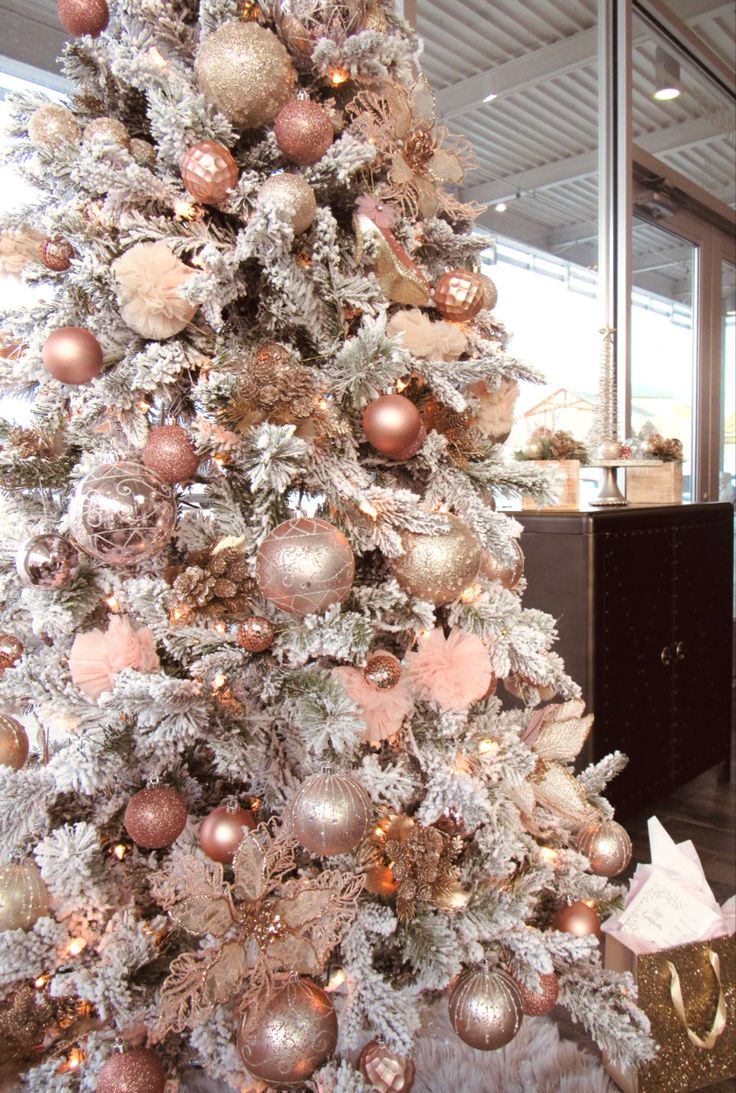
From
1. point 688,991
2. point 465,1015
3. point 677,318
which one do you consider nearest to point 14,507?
point 465,1015

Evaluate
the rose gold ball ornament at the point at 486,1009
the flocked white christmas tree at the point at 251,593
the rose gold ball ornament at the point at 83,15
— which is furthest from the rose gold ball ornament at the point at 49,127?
the rose gold ball ornament at the point at 486,1009

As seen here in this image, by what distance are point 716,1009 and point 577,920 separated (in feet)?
1.32

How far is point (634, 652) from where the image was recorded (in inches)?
83.9

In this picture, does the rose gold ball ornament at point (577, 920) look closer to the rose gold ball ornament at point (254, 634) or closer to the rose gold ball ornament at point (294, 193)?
the rose gold ball ornament at point (254, 634)

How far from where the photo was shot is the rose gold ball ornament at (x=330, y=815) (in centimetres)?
83

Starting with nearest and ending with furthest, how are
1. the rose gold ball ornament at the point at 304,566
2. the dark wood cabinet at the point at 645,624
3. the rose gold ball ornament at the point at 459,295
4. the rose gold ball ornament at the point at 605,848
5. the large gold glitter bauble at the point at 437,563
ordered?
the rose gold ball ornament at the point at 304,566 → the large gold glitter bauble at the point at 437,563 → the rose gold ball ornament at the point at 459,295 → the rose gold ball ornament at the point at 605,848 → the dark wood cabinet at the point at 645,624

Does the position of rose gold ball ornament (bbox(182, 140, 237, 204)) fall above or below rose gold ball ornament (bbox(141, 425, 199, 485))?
above

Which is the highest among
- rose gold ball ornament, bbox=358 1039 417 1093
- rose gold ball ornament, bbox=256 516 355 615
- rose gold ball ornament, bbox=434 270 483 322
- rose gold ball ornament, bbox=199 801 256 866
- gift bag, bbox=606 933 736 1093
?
rose gold ball ornament, bbox=434 270 483 322

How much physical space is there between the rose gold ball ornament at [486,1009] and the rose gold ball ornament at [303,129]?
3.44 feet

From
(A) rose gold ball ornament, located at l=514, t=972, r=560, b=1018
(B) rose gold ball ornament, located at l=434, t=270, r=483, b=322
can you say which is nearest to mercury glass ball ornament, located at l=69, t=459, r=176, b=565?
(B) rose gold ball ornament, located at l=434, t=270, r=483, b=322

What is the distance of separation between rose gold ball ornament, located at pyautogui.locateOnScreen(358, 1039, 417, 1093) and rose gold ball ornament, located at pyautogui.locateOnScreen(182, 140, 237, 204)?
1.06 metres

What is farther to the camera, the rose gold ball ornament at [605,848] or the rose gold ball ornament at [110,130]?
the rose gold ball ornament at [605,848]

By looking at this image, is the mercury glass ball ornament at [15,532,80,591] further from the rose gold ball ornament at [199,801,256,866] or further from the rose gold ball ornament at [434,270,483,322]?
the rose gold ball ornament at [434,270,483,322]

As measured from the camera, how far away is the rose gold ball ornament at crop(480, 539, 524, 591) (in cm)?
107
